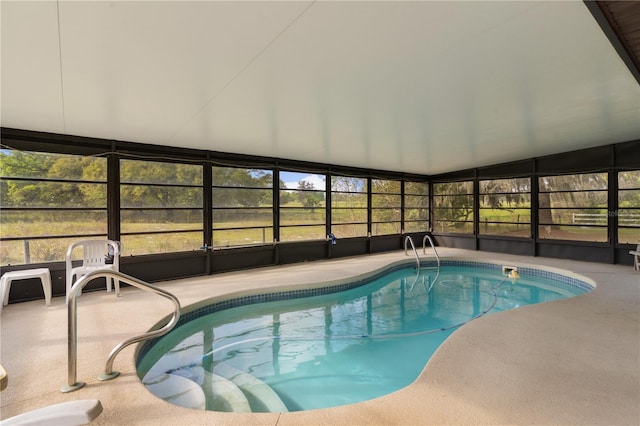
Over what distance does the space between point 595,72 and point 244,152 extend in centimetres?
553

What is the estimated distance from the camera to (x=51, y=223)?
480cm

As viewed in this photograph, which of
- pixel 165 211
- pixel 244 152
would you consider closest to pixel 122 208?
pixel 165 211

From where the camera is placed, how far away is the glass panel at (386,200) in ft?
31.1

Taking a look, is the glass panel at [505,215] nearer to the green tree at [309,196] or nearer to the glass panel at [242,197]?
the green tree at [309,196]

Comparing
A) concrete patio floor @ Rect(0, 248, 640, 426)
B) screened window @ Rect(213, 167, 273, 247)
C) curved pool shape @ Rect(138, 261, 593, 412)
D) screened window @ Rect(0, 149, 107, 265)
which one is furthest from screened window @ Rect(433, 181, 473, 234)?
screened window @ Rect(0, 149, 107, 265)

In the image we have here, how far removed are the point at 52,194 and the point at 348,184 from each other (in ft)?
21.3

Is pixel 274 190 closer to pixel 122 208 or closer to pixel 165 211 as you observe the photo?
pixel 165 211

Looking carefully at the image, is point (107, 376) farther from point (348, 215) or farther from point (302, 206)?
point (348, 215)

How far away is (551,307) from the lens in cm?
389

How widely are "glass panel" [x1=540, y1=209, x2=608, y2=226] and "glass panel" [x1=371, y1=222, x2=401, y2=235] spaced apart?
12.6ft

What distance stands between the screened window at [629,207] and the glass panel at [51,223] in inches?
409

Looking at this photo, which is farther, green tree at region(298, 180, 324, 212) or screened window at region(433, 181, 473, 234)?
screened window at region(433, 181, 473, 234)

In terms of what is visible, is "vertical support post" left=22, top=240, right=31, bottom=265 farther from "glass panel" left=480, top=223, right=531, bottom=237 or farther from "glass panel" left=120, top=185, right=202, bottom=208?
"glass panel" left=480, top=223, right=531, bottom=237

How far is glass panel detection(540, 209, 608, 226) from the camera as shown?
24.1 ft
